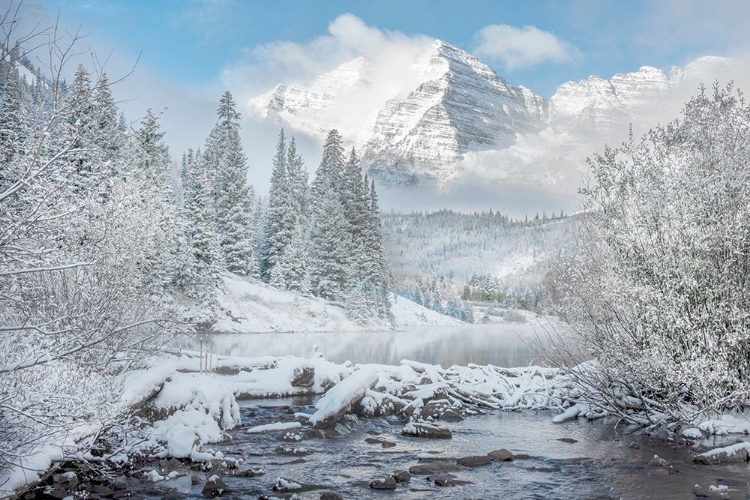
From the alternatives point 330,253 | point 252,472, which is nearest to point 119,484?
point 252,472

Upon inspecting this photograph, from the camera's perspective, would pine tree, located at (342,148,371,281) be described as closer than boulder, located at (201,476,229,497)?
No

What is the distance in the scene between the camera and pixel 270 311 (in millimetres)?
47969

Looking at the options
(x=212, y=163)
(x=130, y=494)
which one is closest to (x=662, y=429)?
(x=130, y=494)

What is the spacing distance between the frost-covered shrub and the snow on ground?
3431cm

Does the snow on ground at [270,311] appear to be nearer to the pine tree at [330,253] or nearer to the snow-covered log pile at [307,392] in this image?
the pine tree at [330,253]

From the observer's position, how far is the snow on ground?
147ft

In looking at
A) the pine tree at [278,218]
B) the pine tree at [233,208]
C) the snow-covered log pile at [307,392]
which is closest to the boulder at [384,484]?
the snow-covered log pile at [307,392]

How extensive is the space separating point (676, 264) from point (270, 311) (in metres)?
39.4

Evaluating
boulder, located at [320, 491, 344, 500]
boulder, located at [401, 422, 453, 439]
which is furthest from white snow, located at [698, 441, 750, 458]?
boulder, located at [320, 491, 344, 500]

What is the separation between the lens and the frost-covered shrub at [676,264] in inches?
445

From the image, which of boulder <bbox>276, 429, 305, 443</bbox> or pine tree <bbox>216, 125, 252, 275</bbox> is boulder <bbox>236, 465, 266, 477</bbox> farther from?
pine tree <bbox>216, 125, 252, 275</bbox>

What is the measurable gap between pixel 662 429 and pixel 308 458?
8.20m

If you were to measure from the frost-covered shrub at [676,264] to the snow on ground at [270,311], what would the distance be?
34.3 m

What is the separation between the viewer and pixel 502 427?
14.6 meters
